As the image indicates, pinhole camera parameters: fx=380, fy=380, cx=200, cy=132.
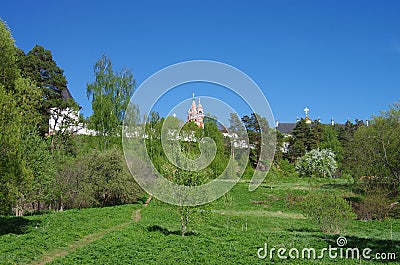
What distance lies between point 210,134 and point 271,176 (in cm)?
1105

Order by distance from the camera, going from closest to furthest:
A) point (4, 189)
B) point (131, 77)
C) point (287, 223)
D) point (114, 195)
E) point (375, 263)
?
point (375, 263) < point (4, 189) < point (287, 223) < point (114, 195) < point (131, 77)

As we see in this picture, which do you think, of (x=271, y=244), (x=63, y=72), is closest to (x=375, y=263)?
(x=271, y=244)

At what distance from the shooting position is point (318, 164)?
193 feet

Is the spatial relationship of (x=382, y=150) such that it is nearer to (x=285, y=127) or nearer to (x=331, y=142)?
(x=331, y=142)

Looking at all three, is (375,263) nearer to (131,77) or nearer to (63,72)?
(63,72)

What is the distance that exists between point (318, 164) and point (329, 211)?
39.4 meters

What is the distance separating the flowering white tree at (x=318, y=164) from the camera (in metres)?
58.3

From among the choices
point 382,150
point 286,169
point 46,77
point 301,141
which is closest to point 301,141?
point 301,141

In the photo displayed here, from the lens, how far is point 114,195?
113 ft

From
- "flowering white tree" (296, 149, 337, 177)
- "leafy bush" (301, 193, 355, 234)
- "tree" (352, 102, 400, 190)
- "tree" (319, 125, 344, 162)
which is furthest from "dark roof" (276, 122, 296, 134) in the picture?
"leafy bush" (301, 193, 355, 234)

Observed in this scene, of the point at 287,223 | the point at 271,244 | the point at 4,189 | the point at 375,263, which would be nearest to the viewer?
the point at 375,263

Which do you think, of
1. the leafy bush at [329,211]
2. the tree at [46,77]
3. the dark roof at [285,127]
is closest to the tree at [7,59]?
A: the tree at [46,77]

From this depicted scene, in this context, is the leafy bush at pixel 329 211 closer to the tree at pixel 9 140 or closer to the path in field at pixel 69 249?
the path in field at pixel 69 249

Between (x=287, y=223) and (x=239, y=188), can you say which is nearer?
(x=287, y=223)
